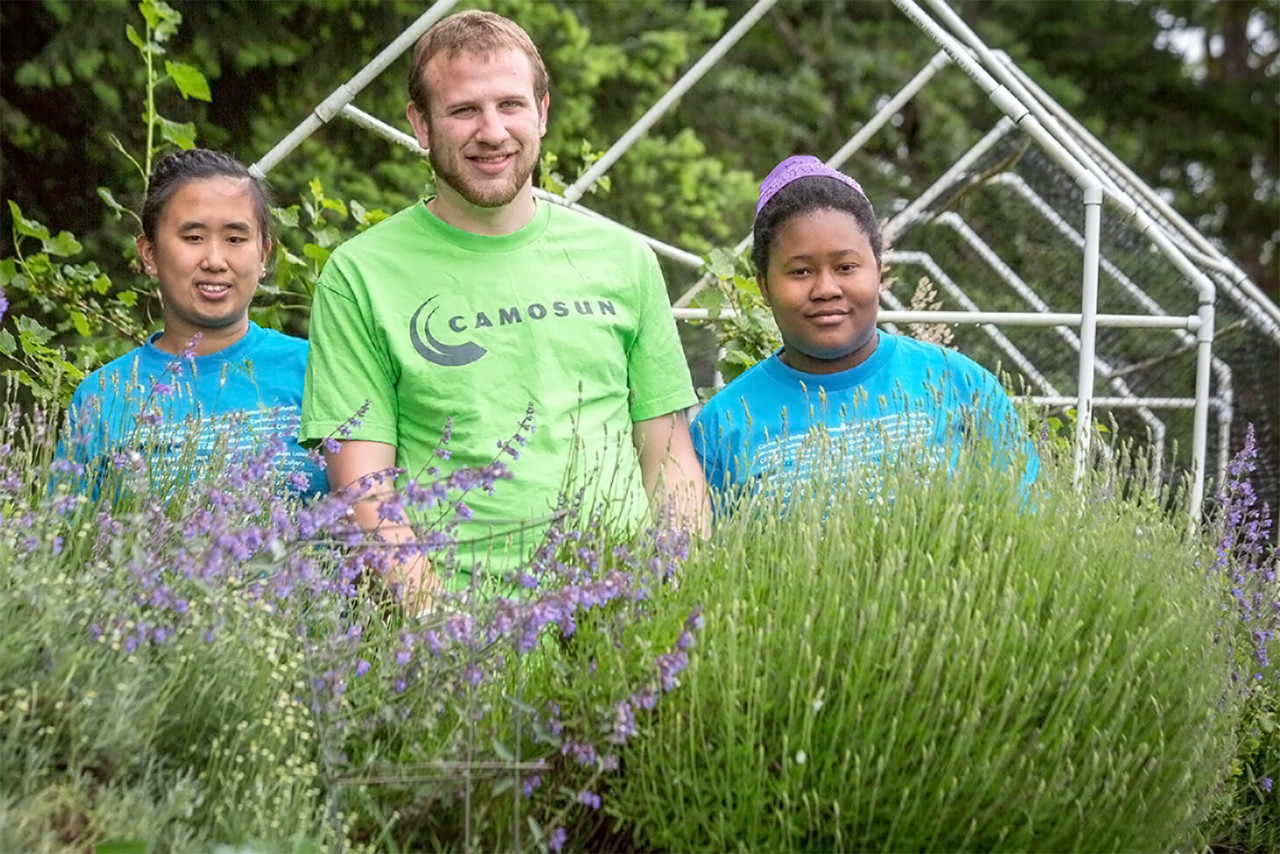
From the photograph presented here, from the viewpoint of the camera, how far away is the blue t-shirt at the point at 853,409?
2664 millimetres

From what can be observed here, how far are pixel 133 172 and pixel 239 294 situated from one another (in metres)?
3.68

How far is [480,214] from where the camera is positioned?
9.39 ft

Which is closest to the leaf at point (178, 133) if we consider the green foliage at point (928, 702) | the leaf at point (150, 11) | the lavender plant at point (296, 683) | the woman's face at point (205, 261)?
the leaf at point (150, 11)

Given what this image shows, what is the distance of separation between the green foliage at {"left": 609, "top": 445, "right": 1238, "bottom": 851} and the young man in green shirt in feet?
2.13

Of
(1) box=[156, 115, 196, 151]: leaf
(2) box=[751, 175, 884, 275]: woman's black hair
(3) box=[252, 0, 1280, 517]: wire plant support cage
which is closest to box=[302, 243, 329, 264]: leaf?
(3) box=[252, 0, 1280, 517]: wire plant support cage

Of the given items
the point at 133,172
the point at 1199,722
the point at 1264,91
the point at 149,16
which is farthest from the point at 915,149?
the point at 1199,722

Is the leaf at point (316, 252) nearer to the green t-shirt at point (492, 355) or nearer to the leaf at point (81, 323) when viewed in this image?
the leaf at point (81, 323)

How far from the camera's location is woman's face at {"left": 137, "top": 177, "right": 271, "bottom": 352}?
3219mm

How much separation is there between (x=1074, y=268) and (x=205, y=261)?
4.39m

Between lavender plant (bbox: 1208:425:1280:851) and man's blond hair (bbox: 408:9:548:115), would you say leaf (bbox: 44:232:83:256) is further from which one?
lavender plant (bbox: 1208:425:1280:851)

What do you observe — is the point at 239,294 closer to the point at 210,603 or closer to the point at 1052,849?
the point at 210,603

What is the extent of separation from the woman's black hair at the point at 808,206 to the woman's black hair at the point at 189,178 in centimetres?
115

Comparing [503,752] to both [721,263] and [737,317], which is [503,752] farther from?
[721,263]

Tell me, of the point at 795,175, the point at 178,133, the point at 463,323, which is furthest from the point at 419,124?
the point at 178,133
